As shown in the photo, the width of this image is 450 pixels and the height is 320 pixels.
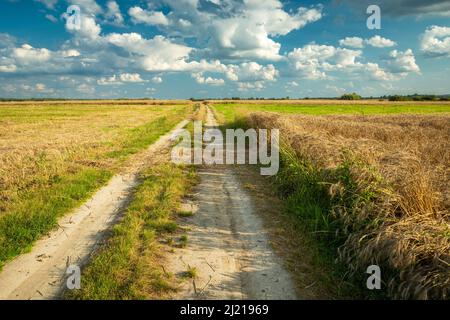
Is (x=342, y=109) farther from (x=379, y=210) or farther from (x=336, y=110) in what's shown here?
(x=379, y=210)

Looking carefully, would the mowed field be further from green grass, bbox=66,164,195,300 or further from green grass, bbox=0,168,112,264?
green grass, bbox=0,168,112,264

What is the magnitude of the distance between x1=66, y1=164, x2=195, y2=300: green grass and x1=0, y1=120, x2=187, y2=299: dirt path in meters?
0.32

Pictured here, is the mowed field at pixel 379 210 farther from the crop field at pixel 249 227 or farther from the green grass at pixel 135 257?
the green grass at pixel 135 257

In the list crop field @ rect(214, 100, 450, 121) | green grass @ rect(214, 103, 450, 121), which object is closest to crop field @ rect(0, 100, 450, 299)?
crop field @ rect(214, 100, 450, 121)

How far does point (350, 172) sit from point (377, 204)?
125 centimetres

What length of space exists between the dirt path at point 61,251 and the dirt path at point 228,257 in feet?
5.13

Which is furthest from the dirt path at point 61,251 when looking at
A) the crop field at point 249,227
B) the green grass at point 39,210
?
the green grass at point 39,210

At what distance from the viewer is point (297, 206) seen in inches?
297

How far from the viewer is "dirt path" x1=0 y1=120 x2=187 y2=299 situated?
15.1 feet

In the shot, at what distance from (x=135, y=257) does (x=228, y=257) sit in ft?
4.88

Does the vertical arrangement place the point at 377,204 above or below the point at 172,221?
above

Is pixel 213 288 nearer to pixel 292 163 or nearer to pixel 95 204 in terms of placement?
pixel 95 204

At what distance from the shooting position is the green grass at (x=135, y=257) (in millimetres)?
4461
